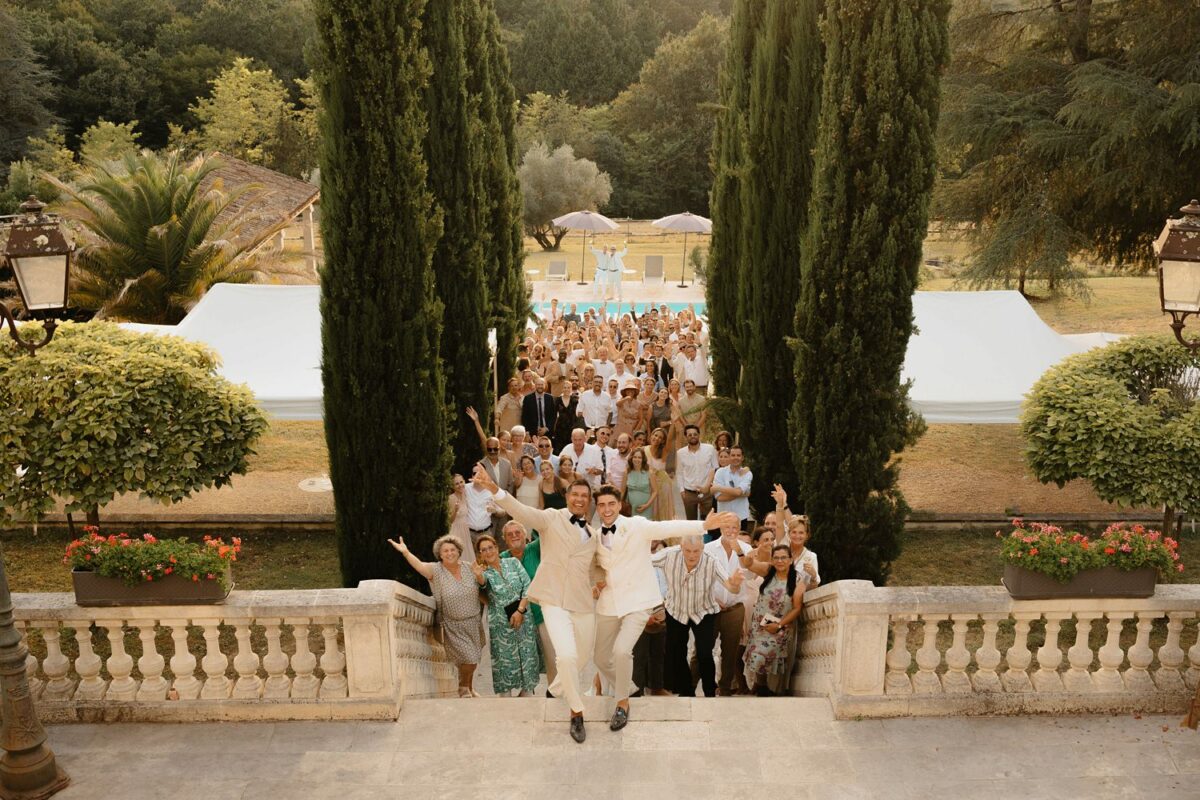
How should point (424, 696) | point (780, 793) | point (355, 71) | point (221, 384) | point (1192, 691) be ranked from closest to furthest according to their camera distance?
1. point (780, 793)
2. point (1192, 691)
3. point (424, 696)
4. point (355, 71)
5. point (221, 384)

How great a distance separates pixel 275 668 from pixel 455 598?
1478mm

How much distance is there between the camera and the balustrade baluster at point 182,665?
7055 mm

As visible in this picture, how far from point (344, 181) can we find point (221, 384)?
10.7 feet

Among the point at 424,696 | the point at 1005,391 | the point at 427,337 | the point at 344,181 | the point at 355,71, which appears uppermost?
the point at 355,71

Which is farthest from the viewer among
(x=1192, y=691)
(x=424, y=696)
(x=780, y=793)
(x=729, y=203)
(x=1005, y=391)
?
(x=729, y=203)

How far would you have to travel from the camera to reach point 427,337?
9570mm

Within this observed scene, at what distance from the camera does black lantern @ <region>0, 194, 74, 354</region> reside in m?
6.61

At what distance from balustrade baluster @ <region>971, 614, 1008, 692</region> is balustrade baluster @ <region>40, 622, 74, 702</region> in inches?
238

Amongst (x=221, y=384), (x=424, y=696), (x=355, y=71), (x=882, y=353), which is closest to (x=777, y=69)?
(x=882, y=353)

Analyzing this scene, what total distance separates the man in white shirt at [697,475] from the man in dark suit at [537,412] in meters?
2.88

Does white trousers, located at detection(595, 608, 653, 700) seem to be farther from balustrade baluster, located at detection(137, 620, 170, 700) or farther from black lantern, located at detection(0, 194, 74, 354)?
black lantern, located at detection(0, 194, 74, 354)

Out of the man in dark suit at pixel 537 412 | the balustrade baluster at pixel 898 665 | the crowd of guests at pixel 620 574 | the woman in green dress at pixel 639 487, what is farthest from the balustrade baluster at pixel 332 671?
the man in dark suit at pixel 537 412

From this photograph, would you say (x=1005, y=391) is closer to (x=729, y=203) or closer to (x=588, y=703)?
(x=729, y=203)

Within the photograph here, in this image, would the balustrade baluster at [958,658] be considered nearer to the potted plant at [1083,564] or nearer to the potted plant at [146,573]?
the potted plant at [1083,564]
